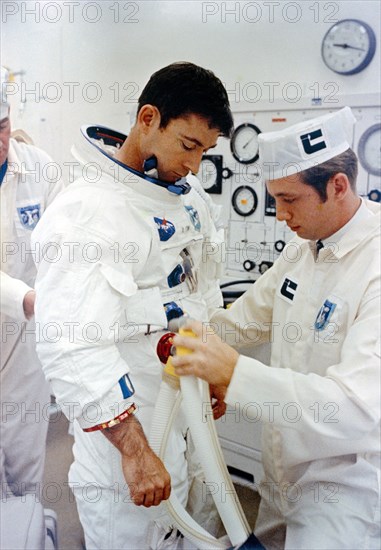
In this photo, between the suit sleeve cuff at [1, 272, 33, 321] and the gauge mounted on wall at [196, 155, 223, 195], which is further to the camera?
the gauge mounted on wall at [196, 155, 223, 195]

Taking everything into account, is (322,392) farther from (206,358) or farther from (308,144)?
(308,144)

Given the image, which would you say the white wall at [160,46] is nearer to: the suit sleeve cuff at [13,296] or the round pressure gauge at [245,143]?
the round pressure gauge at [245,143]

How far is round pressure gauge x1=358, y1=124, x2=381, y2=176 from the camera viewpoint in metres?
1.91

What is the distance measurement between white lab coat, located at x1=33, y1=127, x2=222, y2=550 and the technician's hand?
0.13 meters

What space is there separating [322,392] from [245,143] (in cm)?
148

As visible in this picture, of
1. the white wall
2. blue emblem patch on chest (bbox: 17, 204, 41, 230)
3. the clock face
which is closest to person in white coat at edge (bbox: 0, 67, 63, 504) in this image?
blue emblem patch on chest (bbox: 17, 204, 41, 230)

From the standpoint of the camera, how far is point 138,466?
3.28 ft

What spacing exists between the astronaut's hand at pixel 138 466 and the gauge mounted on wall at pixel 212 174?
1.44 meters

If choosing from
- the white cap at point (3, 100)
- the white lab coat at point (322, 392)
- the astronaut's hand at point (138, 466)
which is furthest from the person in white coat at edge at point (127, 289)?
the white cap at point (3, 100)

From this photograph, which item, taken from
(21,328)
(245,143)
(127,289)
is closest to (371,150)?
(245,143)

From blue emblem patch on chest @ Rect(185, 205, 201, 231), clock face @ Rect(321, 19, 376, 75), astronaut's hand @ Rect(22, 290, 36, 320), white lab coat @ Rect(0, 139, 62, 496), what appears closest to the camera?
blue emblem patch on chest @ Rect(185, 205, 201, 231)

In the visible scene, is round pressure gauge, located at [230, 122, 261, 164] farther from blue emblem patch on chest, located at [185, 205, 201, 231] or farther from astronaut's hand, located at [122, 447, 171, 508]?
astronaut's hand, located at [122, 447, 171, 508]

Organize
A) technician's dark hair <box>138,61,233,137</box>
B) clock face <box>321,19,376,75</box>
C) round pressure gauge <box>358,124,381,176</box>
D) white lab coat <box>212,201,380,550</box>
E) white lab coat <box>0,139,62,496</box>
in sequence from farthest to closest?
1. round pressure gauge <box>358,124,381,176</box>
2. clock face <box>321,19,376,75</box>
3. white lab coat <box>0,139,62,496</box>
4. technician's dark hair <box>138,61,233,137</box>
5. white lab coat <box>212,201,380,550</box>

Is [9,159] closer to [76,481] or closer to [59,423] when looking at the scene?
[76,481]
